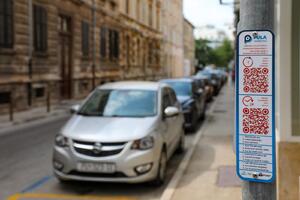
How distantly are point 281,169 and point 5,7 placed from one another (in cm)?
1514

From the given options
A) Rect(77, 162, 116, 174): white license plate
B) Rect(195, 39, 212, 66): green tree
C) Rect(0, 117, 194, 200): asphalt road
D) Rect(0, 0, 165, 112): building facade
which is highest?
Rect(195, 39, 212, 66): green tree

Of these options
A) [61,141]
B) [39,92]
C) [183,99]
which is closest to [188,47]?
[39,92]

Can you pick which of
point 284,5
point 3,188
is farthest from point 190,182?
point 284,5

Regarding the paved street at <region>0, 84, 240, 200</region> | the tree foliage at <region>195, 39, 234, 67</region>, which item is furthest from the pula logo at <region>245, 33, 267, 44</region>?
the tree foliage at <region>195, 39, 234, 67</region>

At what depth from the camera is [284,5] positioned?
4633 millimetres

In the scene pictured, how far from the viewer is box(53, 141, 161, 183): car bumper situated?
22.8 ft

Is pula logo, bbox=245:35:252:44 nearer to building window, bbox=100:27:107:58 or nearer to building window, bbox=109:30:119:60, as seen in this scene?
building window, bbox=100:27:107:58

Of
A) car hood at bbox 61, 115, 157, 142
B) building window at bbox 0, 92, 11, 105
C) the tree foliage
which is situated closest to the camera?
car hood at bbox 61, 115, 157, 142

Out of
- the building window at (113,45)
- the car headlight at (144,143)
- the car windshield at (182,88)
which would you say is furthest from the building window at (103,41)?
the car headlight at (144,143)

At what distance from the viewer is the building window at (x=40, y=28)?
817 inches

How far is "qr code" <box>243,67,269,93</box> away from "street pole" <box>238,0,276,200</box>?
0.23 m

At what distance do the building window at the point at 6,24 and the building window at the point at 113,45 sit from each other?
1547cm

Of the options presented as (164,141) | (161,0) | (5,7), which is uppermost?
(161,0)

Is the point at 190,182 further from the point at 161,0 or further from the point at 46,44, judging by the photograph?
the point at 161,0
